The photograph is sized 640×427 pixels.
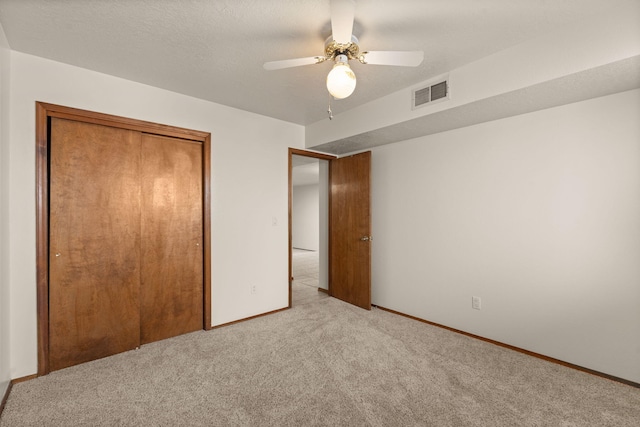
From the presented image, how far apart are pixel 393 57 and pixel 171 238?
257 cm

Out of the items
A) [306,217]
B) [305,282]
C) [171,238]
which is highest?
[306,217]

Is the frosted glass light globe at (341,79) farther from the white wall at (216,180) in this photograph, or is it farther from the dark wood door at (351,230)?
the dark wood door at (351,230)

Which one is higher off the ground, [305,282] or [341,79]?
[341,79]

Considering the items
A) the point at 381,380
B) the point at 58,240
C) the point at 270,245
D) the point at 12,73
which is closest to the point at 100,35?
the point at 12,73

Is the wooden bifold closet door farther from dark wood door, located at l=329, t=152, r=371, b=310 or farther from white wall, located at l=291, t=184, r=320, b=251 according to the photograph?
white wall, located at l=291, t=184, r=320, b=251

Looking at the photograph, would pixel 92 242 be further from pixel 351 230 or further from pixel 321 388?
pixel 351 230

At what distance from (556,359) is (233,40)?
3.55 metres

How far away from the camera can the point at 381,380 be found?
2125mm

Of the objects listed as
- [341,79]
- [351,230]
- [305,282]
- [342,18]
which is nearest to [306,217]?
[305,282]

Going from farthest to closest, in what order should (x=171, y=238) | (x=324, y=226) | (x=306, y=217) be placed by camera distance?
(x=306, y=217) → (x=324, y=226) → (x=171, y=238)

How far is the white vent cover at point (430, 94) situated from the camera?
2.45 meters

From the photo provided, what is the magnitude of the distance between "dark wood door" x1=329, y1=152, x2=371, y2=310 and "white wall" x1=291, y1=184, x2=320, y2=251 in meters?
5.45

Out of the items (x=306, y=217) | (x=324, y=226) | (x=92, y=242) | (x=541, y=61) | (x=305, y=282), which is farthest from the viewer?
(x=306, y=217)

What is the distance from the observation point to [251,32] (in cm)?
189
